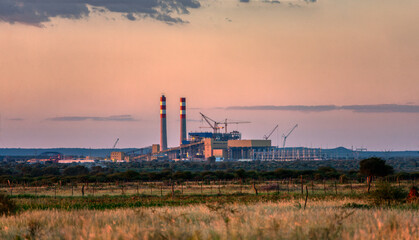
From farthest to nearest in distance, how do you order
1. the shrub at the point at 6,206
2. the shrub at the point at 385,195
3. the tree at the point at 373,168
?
the tree at the point at 373,168 < the shrub at the point at 385,195 < the shrub at the point at 6,206

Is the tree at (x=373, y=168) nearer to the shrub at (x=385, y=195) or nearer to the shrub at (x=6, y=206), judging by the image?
the shrub at (x=385, y=195)

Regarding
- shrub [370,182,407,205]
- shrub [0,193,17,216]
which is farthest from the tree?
shrub [0,193,17,216]

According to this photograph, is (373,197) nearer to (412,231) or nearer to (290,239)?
(412,231)

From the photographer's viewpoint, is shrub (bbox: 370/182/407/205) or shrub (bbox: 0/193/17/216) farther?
shrub (bbox: 370/182/407/205)

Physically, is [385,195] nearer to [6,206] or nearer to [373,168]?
[6,206]

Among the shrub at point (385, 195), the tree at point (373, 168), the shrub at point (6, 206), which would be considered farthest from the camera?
the tree at point (373, 168)

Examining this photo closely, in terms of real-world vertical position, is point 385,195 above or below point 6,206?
below

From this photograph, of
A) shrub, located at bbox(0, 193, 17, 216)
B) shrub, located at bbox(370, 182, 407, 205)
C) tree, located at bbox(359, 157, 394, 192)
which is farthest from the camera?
tree, located at bbox(359, 157, 394, 192)

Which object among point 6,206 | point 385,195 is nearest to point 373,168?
point 385,195

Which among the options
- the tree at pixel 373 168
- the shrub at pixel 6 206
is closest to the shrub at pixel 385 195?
the shrub at pixel 6 206

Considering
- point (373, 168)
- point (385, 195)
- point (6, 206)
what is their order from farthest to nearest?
1. point (373, 168)
2. point (385, 195)
3. point (6, 206)

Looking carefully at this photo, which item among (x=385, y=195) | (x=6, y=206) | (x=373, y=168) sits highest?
(x=373, y=168)

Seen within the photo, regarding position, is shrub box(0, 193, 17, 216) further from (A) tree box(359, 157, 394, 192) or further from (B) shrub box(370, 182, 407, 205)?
(A) tree box(359, 157, 394, 192)

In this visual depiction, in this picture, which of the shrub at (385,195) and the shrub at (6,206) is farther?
the shrub at (385,195)
